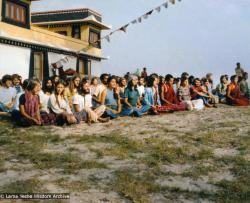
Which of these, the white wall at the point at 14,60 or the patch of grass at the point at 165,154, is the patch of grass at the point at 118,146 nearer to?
the patch of grass at the point at 165,154

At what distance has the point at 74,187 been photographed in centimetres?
536

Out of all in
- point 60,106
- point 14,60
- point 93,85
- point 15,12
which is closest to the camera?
point 60,106

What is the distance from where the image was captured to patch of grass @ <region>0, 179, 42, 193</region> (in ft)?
17.1

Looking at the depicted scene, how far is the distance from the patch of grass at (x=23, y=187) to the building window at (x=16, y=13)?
48.3 ft

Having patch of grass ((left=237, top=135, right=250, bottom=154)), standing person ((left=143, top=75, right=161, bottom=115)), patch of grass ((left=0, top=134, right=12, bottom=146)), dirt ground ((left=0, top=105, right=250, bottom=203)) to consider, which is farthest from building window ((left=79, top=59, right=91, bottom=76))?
patch of grass ((left=237, top=135, right=250, bottom=154))

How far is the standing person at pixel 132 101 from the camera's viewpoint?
11.6 m

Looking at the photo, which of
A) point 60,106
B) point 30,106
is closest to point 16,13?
point 60,106

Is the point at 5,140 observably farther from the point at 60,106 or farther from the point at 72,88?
the point at 72,88

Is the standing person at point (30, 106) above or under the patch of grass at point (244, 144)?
above

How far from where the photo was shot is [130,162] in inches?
255

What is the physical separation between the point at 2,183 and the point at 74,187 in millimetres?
1000

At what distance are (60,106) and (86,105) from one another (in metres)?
0.72

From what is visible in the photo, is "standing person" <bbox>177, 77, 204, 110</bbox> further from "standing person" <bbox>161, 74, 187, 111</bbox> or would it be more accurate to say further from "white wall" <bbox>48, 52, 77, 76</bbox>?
"white wall" <bbox>48, 52, 77, 76</bbox>

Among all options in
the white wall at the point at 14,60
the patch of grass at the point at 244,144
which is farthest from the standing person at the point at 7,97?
the white wall at the point at 14,60
